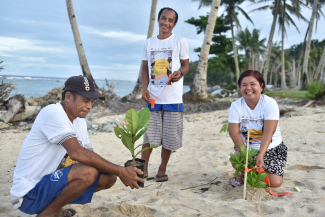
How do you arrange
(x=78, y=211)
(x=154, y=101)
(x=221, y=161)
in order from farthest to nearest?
1. (x=221, y=161)
2. (x=154, y=101)
3. (x=78, y=211)

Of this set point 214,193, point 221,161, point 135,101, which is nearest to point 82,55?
point 135,101

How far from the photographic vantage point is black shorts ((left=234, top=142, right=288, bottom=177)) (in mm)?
2485

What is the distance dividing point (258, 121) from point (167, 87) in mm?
1110

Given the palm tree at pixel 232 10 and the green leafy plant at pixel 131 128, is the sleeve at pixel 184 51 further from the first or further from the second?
the palm tree at pixel 232 10

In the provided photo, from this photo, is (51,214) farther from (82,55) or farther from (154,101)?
(82,55)

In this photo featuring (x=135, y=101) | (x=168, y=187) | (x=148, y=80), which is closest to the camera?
(x=168, y=187)

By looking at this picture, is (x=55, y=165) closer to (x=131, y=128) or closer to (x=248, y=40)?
(x=131, y=128)

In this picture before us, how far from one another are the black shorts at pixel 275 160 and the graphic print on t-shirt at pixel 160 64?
56.8 inches

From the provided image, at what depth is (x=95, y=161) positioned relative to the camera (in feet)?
5.65

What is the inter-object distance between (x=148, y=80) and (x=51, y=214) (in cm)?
199

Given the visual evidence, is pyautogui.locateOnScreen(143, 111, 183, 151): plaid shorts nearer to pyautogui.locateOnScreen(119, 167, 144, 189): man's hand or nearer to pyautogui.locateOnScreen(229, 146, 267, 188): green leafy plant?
pyautogui.locateOnScreen(229, 146, 267, 188): green leafy plant

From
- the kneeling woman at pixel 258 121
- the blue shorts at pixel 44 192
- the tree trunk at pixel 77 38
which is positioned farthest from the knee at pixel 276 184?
the tree trunk at pixel 77 38

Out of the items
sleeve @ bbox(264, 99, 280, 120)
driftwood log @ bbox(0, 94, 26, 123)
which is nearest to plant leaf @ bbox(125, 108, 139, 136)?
sleeve @ bbox(264, 99, 280, 120)

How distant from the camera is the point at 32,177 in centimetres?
171
